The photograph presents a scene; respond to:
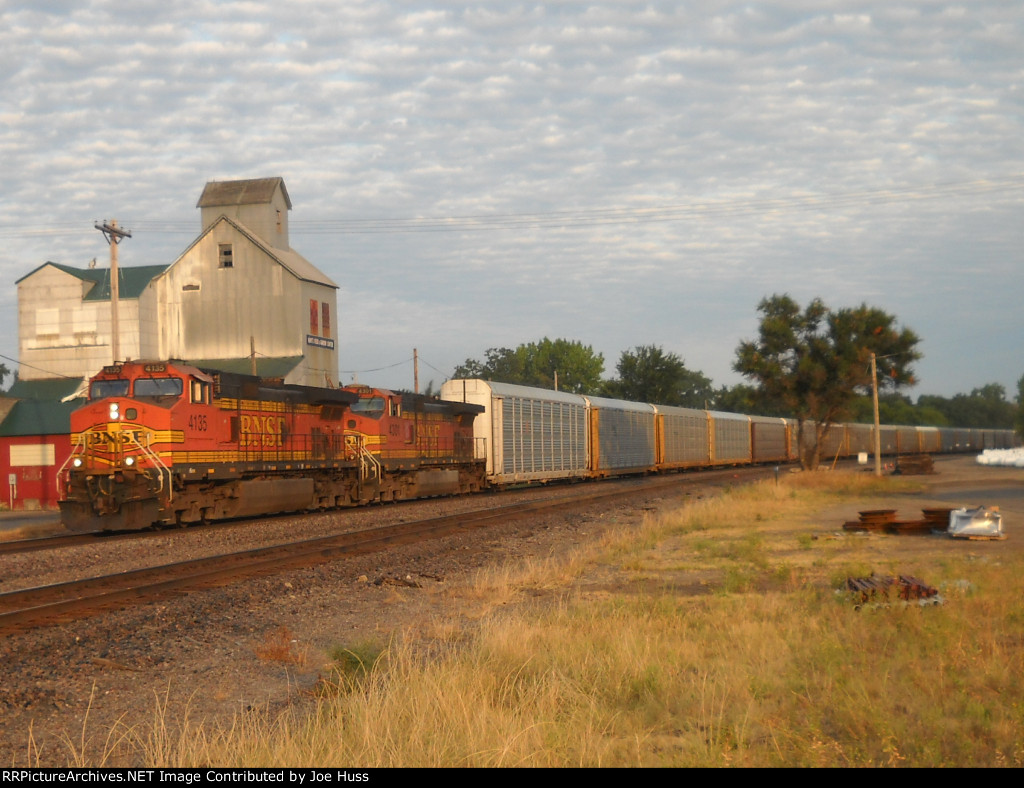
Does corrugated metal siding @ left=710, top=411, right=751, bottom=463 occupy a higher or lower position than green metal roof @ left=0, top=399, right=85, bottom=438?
lower

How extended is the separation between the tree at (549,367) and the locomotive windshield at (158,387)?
84449 mm

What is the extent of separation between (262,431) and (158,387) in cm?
341

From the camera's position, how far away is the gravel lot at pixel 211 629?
7164mm

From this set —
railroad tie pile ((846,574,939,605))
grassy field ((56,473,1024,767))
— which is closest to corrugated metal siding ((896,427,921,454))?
grassy field ((56,473,1024,767))

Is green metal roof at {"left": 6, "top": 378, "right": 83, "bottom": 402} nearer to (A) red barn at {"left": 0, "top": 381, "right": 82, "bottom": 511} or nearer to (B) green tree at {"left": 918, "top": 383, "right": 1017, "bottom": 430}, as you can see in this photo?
(A) red barn at {"left": 0, "top": 381, "right": 82, "bottom": 511}

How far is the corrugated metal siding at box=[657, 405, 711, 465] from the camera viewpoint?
1898 inches

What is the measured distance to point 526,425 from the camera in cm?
3472

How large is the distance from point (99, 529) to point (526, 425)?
17.5m

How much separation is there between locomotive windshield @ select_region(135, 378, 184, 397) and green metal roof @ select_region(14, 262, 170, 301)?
30948 millimetres

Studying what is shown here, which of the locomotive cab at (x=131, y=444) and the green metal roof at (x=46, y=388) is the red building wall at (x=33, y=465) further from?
the locomotive cab at (x=131, y=444)

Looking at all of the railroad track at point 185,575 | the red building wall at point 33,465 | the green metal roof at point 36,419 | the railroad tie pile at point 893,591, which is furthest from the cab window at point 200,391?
the red building wall at point 33,465

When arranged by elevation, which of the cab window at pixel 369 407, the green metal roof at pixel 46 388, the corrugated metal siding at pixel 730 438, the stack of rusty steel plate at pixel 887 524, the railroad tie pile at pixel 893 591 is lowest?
the stack of rusty steel plate at pixel 887 524
